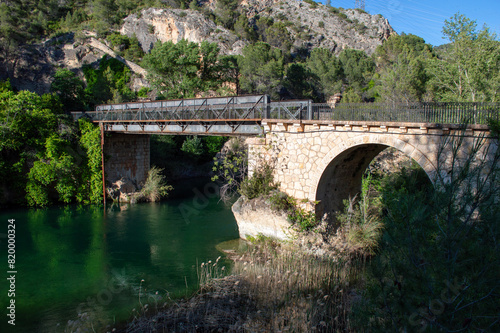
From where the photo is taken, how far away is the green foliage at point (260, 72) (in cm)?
3334

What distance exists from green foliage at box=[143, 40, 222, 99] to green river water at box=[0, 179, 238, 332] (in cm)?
1241

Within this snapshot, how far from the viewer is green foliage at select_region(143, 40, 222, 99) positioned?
95.4ft

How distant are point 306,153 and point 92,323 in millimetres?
7373

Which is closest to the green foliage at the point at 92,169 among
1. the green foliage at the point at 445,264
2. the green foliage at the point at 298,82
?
the green foliage at the point at 445,264

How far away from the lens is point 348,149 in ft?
34.6

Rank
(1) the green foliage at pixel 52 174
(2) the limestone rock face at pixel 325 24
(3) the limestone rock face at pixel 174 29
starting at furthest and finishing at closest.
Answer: (2) the limestone rock face at pixel 325 24
(3) the limestone rock face at pixel 174 29
(1) the green foliage at pixel 52 174

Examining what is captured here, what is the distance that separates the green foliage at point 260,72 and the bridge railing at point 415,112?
22892 millimetres

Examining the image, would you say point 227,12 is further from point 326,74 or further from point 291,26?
point 326,74

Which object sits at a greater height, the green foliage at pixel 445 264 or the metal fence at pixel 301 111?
the metal fence at pixel 301 111

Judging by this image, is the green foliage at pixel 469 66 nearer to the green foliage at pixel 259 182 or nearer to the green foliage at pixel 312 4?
the green foliage at pixel 259 182

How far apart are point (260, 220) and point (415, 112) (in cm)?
566

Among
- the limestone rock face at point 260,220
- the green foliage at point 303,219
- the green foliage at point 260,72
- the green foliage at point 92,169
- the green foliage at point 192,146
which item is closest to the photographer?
the green foliage at point 303,219

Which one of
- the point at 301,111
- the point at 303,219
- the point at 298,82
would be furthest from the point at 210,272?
the point at 298,82

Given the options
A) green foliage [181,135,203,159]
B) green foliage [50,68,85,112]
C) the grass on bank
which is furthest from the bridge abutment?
the grass on bank
